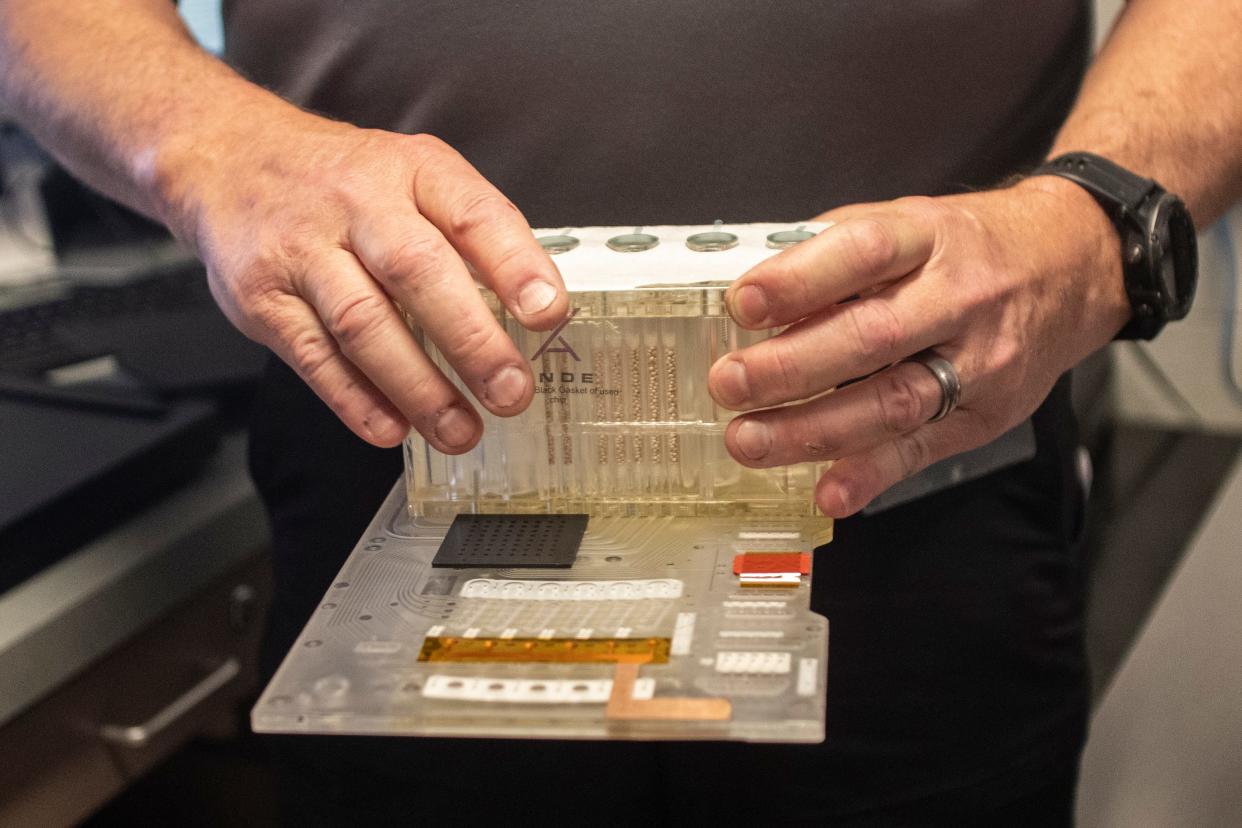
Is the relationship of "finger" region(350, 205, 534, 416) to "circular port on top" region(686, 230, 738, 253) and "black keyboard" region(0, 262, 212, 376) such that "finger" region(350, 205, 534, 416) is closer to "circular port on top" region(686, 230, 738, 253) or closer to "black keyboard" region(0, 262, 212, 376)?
"circular port on top" region(686, 230, 738, 253)

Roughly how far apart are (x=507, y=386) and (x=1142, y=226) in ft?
1.20

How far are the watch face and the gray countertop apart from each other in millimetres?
763

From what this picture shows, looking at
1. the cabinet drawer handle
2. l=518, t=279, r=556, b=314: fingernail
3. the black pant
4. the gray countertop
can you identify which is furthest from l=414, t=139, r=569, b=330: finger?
the cabinet drawer handle

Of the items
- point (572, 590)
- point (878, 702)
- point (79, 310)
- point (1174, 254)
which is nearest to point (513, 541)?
point (572, 590)

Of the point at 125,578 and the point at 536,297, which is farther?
the point at 125,578

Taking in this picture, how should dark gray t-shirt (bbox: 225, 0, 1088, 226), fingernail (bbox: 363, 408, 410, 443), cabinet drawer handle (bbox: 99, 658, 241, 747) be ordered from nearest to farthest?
fingernail (bbox: 363, 408, 410, 443)
dark gray t-shirt (bbox: 225, 0, 1088, 226)
cabinet drawer handle (bbox: 99, 658, 241, 747)

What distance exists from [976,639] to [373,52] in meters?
0.54

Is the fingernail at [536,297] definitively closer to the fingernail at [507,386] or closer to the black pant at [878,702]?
the fingernail at [507,386]

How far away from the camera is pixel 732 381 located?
0.57m

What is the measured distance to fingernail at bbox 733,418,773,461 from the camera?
59 centimetres

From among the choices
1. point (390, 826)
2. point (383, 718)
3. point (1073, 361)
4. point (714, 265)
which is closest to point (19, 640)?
point (390, 826)

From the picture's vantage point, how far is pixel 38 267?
1500 mm

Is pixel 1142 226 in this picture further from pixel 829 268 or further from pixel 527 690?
pixel 527 690

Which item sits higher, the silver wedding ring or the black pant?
the silver wedding ring
